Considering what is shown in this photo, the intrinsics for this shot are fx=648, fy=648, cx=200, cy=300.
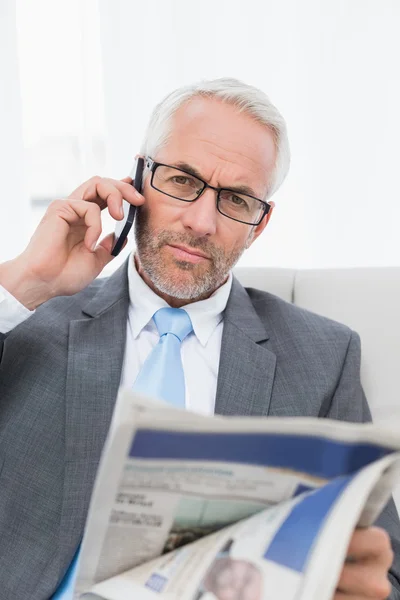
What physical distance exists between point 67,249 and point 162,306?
23cm

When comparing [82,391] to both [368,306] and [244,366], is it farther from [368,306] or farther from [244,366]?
[368,306]

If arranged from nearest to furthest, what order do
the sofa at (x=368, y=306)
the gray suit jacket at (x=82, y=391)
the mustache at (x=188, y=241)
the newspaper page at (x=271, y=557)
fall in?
1. the newspaper page at (x=271, y=557)
2. the gray suit jacket at (x=82, y=391)
3. the mustache at (x=188, y=241)
4. the sofa at (x=368, y=306)

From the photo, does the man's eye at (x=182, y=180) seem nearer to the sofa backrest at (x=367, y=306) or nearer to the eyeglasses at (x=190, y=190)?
the eyeglasses at (x=190, y=190)

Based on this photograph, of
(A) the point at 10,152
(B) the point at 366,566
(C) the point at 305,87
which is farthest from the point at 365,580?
(A) the point at 10,152

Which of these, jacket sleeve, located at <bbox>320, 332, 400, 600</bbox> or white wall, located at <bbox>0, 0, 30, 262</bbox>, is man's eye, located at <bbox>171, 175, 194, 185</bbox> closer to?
jacket sleeve, located at <bbox>320, 332, 400, 600</bbox>

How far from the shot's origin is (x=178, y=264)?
1284 mm

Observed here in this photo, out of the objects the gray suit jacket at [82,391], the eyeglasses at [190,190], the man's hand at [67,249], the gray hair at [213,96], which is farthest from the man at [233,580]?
the gray hair at [213,96]

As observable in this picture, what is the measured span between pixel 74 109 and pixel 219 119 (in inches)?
42.2

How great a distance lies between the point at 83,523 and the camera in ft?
3.48

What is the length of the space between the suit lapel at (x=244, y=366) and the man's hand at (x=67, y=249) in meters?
0.30

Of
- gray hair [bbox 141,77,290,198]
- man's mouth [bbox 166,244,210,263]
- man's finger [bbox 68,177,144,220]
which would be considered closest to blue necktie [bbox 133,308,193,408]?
man's mouth [bbox 166,244,210,263]

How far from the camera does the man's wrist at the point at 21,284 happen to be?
117 cm

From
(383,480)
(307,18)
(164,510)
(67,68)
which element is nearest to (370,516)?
(383,480)

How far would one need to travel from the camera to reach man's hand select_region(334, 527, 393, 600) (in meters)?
0.70
